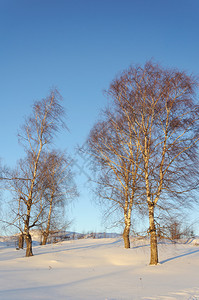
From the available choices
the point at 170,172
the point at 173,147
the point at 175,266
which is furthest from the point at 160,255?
the point at 173,147

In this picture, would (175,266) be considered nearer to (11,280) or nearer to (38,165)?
(11,280)

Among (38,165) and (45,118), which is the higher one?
(45,118)

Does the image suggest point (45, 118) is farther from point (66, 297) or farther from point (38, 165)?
point (66, 297)

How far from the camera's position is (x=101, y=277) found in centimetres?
889

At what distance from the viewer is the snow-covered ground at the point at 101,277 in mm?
6297

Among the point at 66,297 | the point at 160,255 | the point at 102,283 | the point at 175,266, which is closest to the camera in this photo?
the point at 66,297

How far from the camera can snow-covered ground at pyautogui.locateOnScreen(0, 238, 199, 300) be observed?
6.30 m

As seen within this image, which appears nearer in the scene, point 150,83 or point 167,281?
point 167,281

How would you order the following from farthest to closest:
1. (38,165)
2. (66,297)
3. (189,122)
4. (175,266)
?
(38,165) → (189,122) → (175,266) → (66,297)

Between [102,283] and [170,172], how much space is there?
5375 mm

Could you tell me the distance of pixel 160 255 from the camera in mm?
13641

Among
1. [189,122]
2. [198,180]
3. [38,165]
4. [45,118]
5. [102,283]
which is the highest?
[45,118]

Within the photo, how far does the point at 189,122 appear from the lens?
11.9m

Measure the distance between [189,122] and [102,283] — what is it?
750 centimetres
